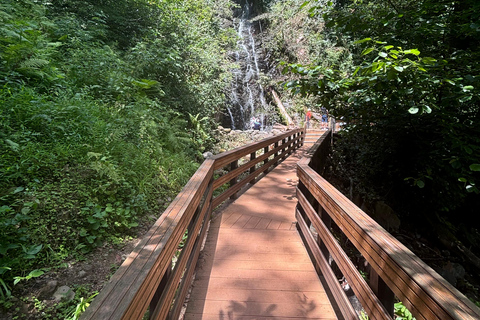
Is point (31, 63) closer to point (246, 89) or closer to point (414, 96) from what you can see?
point (414, 96)

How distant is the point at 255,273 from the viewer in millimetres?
3121

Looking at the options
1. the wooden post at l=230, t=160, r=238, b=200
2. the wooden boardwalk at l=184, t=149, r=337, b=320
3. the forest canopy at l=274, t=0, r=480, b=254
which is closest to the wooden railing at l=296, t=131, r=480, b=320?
the wooden boardwalk at l=184, t=149, r=337, b=320

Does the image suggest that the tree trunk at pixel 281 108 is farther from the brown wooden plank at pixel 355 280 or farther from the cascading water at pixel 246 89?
the brown wooden plank at pixel 355 280

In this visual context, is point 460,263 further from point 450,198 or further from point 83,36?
point 83,36

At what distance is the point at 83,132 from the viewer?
4875 mm

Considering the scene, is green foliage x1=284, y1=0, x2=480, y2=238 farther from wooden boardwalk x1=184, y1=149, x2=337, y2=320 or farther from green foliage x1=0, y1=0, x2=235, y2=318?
green foliage x1=0, y1=0, x2=235, y2=318

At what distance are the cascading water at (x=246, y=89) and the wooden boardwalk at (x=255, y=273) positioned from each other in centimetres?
1533

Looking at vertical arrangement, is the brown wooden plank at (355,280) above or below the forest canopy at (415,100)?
below

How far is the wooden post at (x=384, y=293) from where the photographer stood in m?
1.74

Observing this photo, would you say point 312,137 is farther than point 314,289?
Yes

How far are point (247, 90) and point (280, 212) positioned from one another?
59.6 feet

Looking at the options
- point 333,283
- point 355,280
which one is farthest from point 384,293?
point 333,283

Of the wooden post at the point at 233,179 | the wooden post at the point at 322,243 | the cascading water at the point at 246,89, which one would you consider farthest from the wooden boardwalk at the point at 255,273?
the cascading water at the point at 246,89

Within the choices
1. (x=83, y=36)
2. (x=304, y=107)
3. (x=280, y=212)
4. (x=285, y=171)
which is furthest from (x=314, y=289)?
(x=304, y=107)
